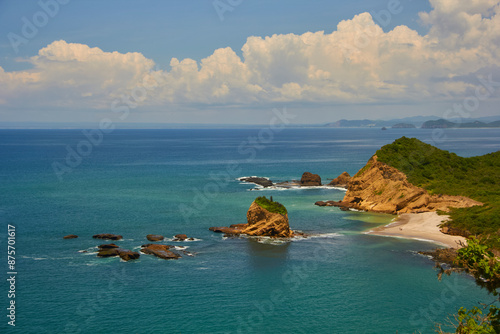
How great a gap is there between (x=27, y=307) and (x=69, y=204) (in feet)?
150

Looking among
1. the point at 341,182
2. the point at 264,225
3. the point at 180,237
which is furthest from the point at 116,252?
the point at 341,182


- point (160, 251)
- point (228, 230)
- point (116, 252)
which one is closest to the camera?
point (116, 252)

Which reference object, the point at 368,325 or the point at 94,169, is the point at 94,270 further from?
the point at 94,169

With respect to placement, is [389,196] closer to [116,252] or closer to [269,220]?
[269,220]

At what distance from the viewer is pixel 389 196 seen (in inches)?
3115

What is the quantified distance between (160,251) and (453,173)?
187 feet

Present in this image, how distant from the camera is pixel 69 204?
82625 mm

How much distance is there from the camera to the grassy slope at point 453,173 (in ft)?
215

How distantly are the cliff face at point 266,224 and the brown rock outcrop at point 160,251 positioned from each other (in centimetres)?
1329

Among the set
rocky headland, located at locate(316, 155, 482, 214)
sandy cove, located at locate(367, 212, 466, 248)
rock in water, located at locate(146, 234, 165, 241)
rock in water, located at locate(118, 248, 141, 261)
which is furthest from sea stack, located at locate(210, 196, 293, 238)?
rocky headland, located at locate(316, 155, 482, 214)

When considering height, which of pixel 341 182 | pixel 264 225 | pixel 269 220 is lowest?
pixel 264 225

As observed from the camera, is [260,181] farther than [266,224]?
Yes

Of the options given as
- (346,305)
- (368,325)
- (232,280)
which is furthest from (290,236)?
(368,325)

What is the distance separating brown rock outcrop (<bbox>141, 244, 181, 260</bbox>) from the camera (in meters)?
52.5
